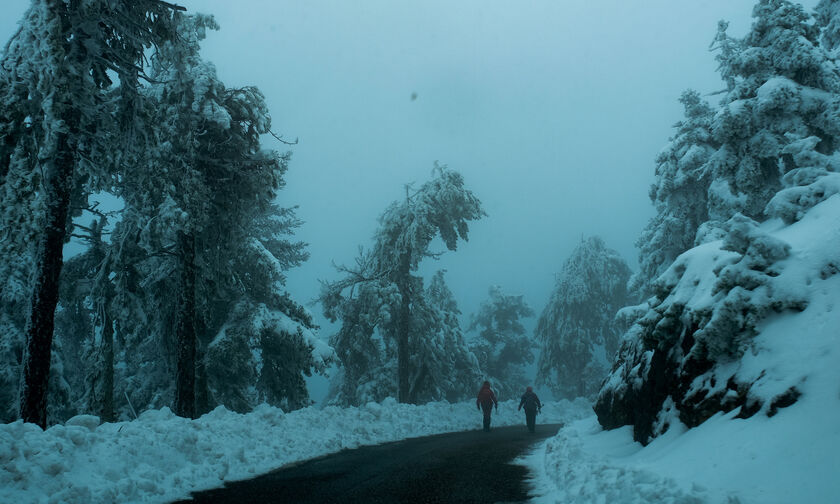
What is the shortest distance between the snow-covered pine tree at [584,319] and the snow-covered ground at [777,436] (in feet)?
118

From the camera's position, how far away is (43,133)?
972 cm

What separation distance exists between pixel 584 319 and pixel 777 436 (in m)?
39.9

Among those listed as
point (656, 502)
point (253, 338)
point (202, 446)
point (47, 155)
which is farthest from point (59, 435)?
point (253, 338)

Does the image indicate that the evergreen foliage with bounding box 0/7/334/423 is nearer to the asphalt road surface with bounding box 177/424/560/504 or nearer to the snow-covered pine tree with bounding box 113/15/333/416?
the snow-covered pine tree with bounding box 113/15/333/416

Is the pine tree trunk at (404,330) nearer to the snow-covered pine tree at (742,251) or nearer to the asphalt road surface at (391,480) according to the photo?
the asphalt road surface at (391,480)

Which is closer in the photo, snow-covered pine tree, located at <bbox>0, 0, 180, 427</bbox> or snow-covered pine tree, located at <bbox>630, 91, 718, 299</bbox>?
snow-covered pine tree, located at <bbox>0, 0, 180, 427</bbox>

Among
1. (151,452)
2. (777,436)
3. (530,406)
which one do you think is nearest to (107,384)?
(151,452)

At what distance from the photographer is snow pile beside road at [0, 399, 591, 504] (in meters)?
5.78

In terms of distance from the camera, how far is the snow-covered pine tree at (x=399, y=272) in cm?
2411

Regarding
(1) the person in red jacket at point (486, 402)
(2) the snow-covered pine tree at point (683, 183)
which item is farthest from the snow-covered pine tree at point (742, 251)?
(1) the person in red jacket at point (486, 402)

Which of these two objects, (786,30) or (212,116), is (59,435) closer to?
(212,116)

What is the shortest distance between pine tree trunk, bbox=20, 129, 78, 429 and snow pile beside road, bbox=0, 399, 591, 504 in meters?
1.94

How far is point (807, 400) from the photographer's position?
14.7 ft

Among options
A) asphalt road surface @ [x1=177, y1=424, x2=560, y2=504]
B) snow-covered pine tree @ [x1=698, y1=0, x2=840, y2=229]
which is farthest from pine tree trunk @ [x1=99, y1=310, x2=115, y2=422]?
snow-covered pine tree @ [x1=698, y1=0, x2=840, y2=229]
